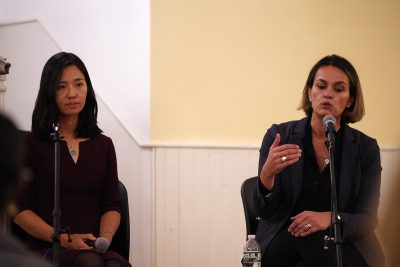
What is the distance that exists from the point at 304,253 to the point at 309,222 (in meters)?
0.13

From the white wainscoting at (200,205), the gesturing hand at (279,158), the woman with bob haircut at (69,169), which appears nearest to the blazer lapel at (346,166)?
the gesturing hand at (279,158)

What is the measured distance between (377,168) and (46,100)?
4.99 ft

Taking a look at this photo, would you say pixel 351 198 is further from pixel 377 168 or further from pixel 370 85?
pixel 370 85

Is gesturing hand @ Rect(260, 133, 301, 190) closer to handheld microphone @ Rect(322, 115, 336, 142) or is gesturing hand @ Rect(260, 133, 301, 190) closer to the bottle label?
handheld microphone @ Rect(322, 115, 336, 142)

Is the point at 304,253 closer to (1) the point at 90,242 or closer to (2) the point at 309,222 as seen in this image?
(2) the point at 309,222

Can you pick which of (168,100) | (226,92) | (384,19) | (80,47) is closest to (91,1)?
(80,47)

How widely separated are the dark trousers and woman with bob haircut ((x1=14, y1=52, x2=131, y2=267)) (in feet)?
2.13

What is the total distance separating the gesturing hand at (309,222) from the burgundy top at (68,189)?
0.86 meters

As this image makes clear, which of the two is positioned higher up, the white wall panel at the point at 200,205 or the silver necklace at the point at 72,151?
the silver necklace at the point at 72,151

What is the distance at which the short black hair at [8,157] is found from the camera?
85cm

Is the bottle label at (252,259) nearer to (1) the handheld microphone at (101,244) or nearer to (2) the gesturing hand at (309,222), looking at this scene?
(2) the gesturing hand at (309,222)

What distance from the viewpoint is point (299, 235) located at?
2.53m

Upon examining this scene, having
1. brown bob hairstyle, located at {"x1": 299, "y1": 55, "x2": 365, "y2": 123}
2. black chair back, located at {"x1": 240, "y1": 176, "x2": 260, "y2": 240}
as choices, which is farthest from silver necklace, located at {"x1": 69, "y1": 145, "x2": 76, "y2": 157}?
brown bob hairstyle, located at {"x1": 299, "y1": 55, "x2": 365, "y2": 123}

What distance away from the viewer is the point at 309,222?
8.17 ft
